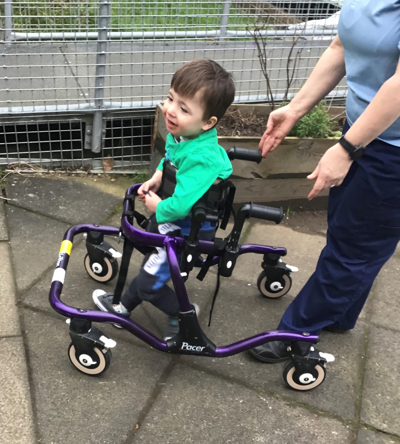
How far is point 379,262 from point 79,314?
1.33m

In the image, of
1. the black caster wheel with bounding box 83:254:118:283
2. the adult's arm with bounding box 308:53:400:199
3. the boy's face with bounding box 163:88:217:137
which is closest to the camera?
the adult's arm with bounding box 308:53:400:199

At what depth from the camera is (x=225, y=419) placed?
6.93 ft

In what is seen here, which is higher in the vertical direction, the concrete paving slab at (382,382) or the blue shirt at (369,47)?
the blue shirt at (369,47)

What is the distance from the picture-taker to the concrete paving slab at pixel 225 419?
2.03 metres

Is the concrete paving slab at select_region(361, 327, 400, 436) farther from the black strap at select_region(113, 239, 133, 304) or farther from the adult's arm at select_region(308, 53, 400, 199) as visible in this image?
the black strap at select_region(113, 239, 133, 304)

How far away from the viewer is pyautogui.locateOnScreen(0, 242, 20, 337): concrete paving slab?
2424mm

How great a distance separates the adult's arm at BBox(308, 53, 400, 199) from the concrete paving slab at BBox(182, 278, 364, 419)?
1.01 meters

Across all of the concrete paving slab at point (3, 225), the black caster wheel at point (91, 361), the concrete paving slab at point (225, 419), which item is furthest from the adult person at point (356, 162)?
the concrete paving slab at point (3, 225)

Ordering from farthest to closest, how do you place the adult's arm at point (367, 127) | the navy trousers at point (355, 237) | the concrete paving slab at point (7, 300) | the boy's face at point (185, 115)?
the concrete paving slab at point (7, 300) < the boy's face at point (185, 115) < the navy trousers at point (355, 237) < the adult's arm at point (367, 127)

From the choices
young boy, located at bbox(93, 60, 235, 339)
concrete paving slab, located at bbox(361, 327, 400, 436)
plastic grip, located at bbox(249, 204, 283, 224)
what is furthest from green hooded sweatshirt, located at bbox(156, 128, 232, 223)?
concrete paving slab, located at bbox(361, 327, 400, 436)

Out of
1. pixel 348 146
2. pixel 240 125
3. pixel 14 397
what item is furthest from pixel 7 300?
pixel 240 125

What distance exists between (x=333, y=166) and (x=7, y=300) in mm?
1864

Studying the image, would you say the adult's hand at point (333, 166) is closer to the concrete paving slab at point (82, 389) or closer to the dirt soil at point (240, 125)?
the concrete paving slab at point (82, 389)

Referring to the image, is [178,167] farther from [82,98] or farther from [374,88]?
[82,98]
